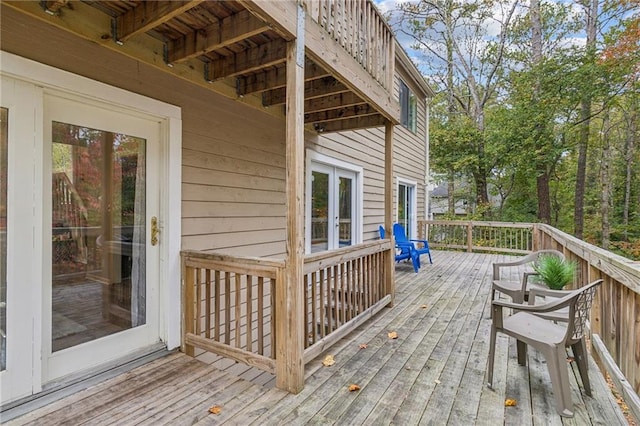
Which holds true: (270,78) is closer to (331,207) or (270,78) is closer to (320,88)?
(320,88)

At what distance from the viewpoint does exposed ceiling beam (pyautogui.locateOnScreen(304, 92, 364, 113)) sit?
343cm

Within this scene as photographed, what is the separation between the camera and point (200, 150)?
302cm

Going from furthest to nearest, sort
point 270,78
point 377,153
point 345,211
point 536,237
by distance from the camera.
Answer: point 536,237
point 377,153
point 345,211
point 270,78

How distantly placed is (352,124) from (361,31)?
1.45 meters

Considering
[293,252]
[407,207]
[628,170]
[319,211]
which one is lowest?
[293,252]

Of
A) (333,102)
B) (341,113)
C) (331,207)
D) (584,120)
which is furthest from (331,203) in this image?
(584,120)

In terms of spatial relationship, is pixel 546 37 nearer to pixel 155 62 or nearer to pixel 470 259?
pixel 470 259

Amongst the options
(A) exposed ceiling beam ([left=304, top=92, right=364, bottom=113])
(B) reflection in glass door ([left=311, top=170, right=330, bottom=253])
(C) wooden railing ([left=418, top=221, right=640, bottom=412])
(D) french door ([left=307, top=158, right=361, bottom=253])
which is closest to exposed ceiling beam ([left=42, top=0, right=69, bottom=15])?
(A) exposed ceiling beam ([left=304, top=92, right=364, bottom=113])

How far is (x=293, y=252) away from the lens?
7.15 ft

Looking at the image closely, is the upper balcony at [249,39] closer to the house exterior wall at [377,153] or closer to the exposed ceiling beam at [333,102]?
the exposed ceiling beam at [333,102]

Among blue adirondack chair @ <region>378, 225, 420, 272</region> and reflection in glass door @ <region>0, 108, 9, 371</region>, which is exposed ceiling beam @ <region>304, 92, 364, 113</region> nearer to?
reflection in glass door @ <region>0, 108, 9, 371</region>

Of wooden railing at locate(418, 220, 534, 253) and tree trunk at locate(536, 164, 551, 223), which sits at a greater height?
tree trunk at locate(536, 164, 551, 223)

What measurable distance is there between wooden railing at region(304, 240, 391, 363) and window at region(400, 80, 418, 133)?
4.98 m

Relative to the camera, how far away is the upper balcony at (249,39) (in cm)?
203
